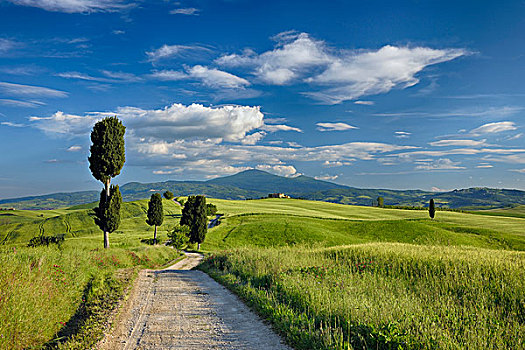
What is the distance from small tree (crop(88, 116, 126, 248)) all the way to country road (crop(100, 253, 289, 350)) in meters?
24.6

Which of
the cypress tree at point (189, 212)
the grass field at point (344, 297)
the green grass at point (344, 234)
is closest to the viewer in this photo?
the grass field at point (344, 297)

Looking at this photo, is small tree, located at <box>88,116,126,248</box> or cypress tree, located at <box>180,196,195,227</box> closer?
small tree, located at <box>88,116,126,248</box>

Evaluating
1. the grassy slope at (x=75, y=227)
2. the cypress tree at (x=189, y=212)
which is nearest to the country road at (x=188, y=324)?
the cypress tree at (x=189, y=212)

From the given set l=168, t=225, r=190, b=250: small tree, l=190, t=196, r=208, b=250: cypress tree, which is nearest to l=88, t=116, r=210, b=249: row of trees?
l=190, t=196, r=208, b=250: cypress tree

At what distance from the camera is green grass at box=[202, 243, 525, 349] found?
21.8 ft

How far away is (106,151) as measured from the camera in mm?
34219

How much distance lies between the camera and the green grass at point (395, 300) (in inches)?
261

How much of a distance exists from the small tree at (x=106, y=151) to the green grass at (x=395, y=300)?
78.0 feet

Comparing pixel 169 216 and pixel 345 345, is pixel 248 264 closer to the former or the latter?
pixel 345 345

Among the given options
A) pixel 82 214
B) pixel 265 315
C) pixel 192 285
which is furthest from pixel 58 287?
pixel 82 214

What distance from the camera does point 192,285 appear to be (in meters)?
15.9

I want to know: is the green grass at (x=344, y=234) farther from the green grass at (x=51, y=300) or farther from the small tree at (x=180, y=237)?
the green grass at (x=51, y=300)

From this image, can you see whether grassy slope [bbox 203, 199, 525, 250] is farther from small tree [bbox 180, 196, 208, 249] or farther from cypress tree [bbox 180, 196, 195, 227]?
cypress tree [bbox 180, 196, 195, 227]

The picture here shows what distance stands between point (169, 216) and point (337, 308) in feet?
291
